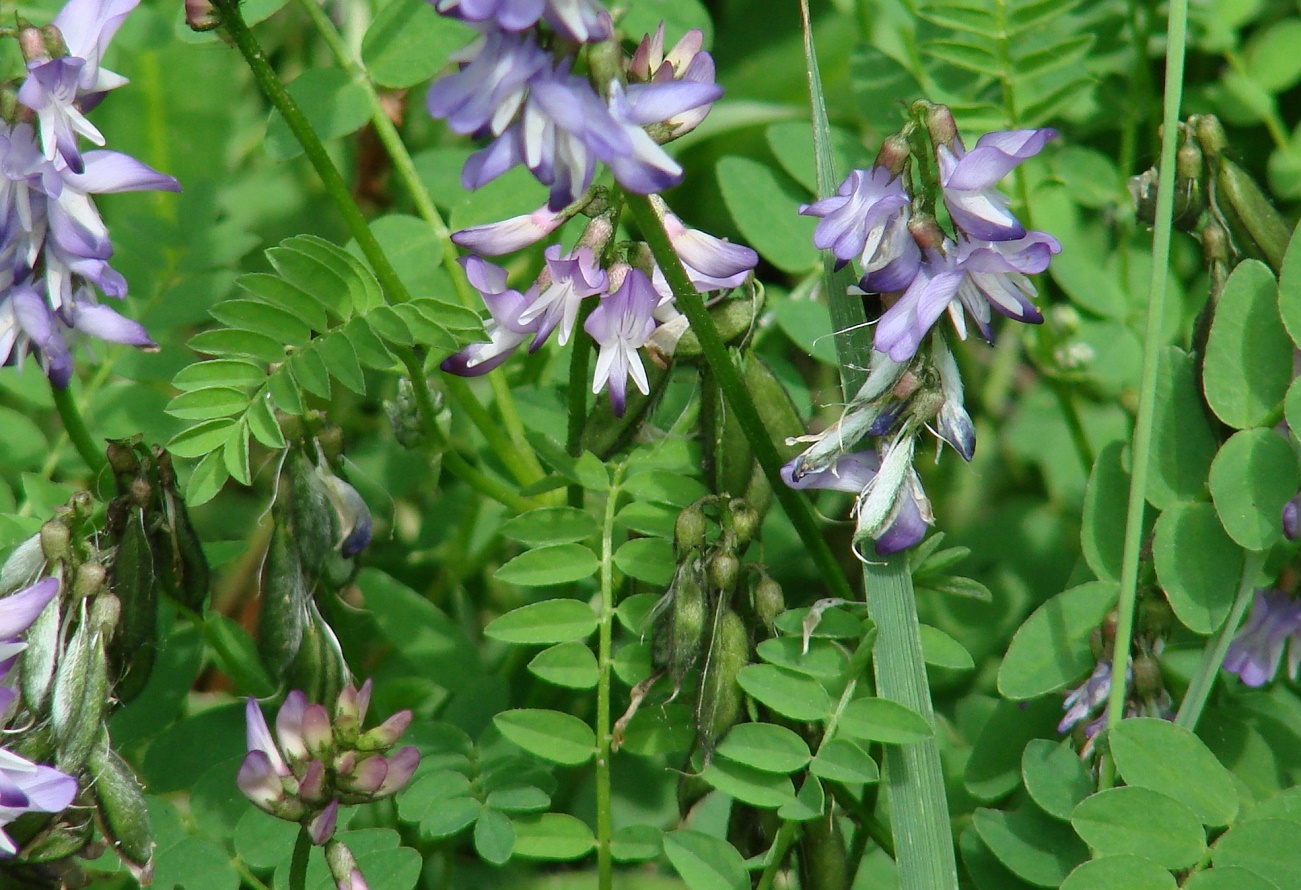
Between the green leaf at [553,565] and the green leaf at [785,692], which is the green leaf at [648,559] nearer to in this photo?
the green leaf at [553,565]

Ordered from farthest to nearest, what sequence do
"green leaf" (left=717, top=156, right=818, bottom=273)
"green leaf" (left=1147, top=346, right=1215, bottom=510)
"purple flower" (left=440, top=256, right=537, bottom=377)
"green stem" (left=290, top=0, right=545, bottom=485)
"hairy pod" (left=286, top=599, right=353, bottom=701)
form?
"green leaf" (left=717, top=156, right=818, bottom=273) < "green stem" (left=290, top=0, right=545, bottom=485) < "hairy pod" (left=286, top=599, right=353, bottom=701) < "green leaf" (left=1147, top=346, right=1215, bottom=510) < "purple flower" (left=440, top=256, right=537, bottom=377)

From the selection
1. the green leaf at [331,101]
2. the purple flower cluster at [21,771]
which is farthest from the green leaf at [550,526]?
the green leaf at [331,101]

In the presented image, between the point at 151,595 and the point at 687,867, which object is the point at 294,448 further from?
the point at 687,867

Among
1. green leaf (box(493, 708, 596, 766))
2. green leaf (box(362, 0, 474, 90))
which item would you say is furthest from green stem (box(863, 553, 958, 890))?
green leaf (box(362, 0, 474, 90))

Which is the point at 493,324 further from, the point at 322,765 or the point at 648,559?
the point at 322,765

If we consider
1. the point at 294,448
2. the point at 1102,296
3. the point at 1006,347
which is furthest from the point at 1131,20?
the point at 294,448

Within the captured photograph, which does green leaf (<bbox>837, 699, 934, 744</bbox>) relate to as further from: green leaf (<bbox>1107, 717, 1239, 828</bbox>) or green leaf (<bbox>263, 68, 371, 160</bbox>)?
green leaf (<bbox>263, 68, 371, 160</bbox>)
